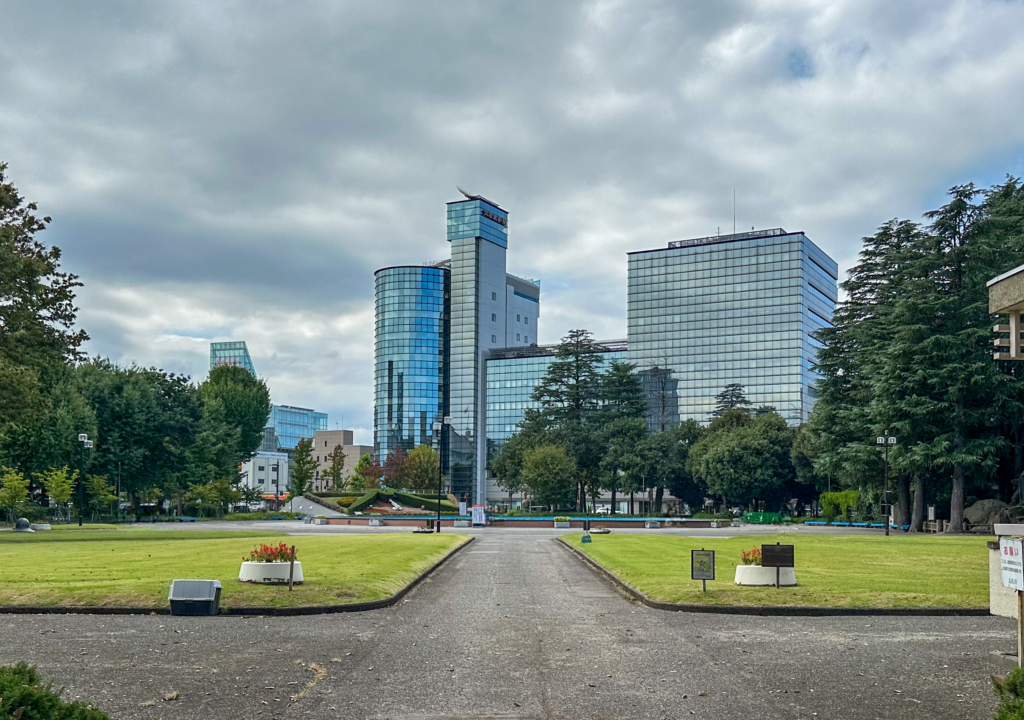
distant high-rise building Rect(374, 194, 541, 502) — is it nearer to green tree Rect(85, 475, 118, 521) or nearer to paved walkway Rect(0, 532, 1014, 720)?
green tree Rect(85, 475, 118, 521)

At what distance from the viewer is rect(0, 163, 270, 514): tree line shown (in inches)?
1565

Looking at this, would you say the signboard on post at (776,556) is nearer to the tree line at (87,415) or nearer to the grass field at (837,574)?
the grass field at (837,574)

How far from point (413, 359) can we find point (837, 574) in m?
153

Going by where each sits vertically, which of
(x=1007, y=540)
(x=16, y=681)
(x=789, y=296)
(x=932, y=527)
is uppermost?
(x=789, y=296)

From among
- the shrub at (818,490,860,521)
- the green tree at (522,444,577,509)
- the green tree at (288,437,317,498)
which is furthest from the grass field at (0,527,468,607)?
the green tree at (288,437,317,498)

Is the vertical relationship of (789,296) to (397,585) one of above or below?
above

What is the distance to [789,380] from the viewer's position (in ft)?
454

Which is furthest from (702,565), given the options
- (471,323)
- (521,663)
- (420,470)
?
(471,323)

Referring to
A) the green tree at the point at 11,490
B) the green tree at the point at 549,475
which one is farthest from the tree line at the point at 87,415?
the green tree at the point at 549,475

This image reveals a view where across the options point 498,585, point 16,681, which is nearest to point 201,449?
point 498,585

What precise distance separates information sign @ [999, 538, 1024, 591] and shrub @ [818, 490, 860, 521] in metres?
81.1

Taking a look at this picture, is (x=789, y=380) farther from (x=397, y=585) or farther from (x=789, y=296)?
(x=397, y=585)

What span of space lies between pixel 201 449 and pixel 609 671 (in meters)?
83.8

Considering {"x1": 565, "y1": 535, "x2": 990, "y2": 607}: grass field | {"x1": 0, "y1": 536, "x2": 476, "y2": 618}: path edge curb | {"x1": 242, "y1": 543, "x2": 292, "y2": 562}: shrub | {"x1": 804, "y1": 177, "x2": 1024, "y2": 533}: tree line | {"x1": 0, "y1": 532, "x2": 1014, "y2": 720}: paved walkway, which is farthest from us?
{"x1": 804, "y1": 177, "x2": 1024, "y2": 533}: tree line
